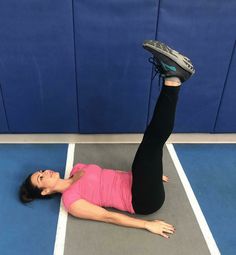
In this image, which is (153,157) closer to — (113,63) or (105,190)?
(105,190)

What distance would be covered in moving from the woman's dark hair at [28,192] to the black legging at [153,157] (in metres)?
0.70

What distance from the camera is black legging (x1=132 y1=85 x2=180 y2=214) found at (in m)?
1.77

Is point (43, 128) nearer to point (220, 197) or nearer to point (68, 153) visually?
point (68, 153)

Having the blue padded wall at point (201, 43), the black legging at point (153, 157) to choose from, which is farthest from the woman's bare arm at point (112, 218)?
the blue padded wall at point (201, 43)

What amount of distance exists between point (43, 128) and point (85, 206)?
113 centimetres

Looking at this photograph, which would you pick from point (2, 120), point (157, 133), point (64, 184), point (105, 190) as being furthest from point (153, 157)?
point (2, 120)

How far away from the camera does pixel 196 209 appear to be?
7.22 feet

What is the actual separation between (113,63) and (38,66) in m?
0.66

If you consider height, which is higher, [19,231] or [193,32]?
[193,32]

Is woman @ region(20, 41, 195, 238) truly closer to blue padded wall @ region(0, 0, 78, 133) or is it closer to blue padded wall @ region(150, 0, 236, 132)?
blue padded wall @ region(150, 0, 236, 132)

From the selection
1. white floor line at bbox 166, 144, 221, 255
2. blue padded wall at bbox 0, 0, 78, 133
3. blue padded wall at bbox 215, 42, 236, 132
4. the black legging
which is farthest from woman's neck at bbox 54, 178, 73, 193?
blue padded wall at bbox 215, 42, 236, 132

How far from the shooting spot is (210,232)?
6.65 ft

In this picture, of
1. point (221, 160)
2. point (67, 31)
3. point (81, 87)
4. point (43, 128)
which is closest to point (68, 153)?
point (43, 128)

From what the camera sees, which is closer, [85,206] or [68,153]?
[85,206]
